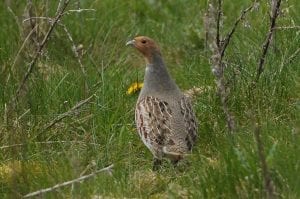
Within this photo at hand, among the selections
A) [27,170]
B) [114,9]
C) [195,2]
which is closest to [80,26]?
[114,9]

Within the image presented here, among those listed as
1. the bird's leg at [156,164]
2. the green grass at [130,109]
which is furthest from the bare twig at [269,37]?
the bird's leg at [156,164]

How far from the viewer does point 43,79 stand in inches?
295

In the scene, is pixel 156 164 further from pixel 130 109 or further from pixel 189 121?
pixel 130 109

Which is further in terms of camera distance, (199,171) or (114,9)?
(114,9)

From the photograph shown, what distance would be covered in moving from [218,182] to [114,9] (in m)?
4.56

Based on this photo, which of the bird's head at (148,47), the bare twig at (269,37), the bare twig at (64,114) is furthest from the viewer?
the bird's head at (148,47)

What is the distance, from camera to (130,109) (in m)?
7.36

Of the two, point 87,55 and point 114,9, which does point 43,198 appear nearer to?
point 87,55

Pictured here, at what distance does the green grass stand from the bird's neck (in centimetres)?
29

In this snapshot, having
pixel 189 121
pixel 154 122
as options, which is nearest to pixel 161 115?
pixel 154 122

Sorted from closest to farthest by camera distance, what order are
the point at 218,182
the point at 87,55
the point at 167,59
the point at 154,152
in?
the point at 218,182, the point at 154,152, the point at 87,55, the point at 167,59

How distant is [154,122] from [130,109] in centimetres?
71

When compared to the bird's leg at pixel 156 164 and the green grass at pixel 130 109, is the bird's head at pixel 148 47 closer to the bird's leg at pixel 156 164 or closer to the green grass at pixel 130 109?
the green grass at pixel 130 109

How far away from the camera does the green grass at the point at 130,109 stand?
213 inches
